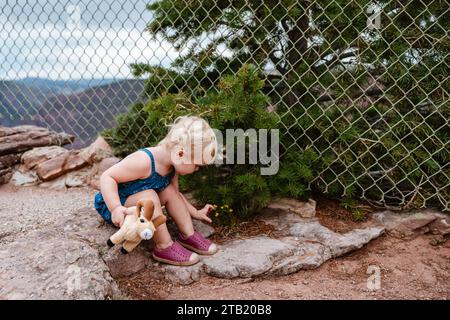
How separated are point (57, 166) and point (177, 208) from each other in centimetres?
160

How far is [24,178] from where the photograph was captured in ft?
11.6

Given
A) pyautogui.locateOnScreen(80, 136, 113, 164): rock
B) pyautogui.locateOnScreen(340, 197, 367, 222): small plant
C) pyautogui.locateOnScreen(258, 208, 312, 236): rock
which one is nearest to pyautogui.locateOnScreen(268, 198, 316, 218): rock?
pyautogui.locateOnScreen(258, 208, 312, 236): rock

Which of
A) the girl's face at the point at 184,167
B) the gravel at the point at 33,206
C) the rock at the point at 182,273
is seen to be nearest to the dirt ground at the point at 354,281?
the rock at the point at 182,273

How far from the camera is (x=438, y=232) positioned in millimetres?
2535

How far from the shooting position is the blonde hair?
209cm

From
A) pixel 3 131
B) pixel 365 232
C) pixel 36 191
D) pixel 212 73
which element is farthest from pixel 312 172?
pixel 3 131

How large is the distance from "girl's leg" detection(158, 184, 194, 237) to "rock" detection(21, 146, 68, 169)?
1.67m

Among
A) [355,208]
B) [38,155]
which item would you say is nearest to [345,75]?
[355,208]

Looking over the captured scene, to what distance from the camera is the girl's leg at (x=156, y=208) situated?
2105mm

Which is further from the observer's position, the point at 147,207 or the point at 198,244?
the point at 198,244

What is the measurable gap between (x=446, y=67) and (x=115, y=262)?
192 cm

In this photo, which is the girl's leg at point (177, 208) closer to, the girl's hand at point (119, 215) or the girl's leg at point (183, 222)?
the girl's leg at point (183, 222)

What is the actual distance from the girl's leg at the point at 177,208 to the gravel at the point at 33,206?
0.58m

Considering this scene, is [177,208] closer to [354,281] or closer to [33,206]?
[354,281]
